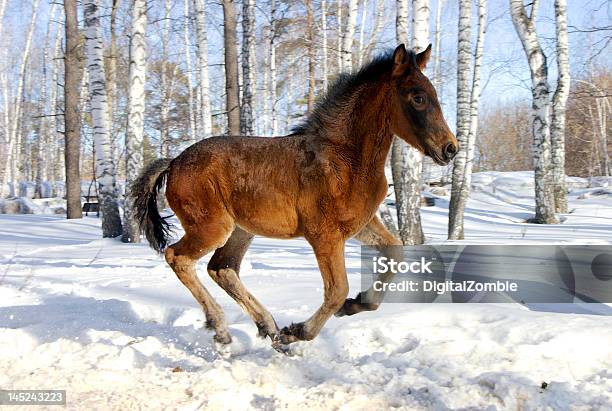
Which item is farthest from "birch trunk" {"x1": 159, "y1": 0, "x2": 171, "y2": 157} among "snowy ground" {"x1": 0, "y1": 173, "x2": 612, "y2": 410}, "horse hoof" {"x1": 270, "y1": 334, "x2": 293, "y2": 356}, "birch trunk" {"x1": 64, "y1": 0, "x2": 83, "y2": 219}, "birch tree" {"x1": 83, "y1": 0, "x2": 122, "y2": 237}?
"horse hoof" {"x1": 270, "y1": 334, "x2": 293, "y2": 356}

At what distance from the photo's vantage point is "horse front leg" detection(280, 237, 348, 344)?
11.2ft

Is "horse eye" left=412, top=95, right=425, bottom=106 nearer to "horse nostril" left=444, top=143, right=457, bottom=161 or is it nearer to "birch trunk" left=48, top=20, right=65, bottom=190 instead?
"horse nostril" left=444, top=143, right=457, bottom=161

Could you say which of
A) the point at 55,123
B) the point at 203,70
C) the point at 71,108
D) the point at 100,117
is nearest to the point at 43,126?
the point at 55,123

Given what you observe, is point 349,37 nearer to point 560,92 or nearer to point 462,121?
point 462,121

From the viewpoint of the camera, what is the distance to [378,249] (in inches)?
153

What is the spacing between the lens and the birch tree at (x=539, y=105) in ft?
43.1

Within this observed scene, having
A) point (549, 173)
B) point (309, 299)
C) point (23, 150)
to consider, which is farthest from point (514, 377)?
point (23, 150)

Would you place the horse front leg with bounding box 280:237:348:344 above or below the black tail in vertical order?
below

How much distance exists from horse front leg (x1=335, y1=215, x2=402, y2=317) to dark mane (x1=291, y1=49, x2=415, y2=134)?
2.66ft

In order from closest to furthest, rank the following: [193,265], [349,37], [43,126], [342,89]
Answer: [342,89] → [193,265] → [349,37] → [43,126]

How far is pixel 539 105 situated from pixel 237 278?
41.8 ft

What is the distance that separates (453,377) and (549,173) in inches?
549

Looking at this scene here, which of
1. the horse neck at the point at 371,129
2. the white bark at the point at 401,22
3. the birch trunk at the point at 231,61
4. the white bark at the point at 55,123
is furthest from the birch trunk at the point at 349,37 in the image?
the white bark at the point at 55,123

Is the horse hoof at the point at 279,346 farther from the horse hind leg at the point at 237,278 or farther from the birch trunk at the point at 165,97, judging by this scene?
the birch trunk at the point at 165,97
